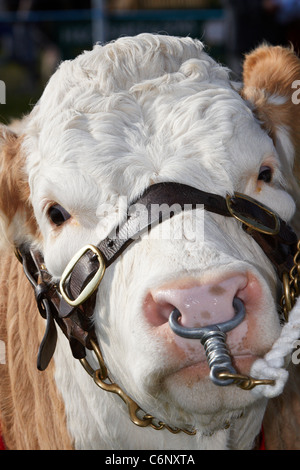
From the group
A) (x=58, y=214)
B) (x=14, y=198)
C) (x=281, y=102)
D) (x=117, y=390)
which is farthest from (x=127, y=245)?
(x=281, y=102)

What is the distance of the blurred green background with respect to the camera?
13.0 meters

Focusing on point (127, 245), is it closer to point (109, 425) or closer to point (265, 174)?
point (265, 174)

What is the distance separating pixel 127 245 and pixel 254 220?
1.55ft

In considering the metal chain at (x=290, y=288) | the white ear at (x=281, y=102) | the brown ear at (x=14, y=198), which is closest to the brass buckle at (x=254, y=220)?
the metal chain at (x=290, y=288)

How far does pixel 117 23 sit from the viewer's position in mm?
14477

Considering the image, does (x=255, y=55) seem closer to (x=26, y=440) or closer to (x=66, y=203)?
(x=66, y=203)

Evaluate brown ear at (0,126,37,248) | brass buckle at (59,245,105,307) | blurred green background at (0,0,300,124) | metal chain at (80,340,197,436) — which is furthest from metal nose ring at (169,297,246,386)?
blurred green background at (0,0,300,124)

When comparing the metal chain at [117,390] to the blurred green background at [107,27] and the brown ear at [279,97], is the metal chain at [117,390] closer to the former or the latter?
Answer: the brown ear at [279,97]

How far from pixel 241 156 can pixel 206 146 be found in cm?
15

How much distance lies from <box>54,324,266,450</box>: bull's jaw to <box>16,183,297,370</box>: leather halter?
18 cm

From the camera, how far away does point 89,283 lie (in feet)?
8.37

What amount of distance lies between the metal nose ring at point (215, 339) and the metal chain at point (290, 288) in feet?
1.37
